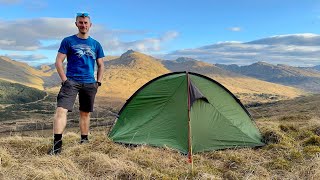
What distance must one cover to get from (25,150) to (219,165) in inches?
198

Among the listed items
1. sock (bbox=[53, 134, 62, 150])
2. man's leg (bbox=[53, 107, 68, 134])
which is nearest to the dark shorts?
man's leg (bbox=[53, 107, 68, 134])

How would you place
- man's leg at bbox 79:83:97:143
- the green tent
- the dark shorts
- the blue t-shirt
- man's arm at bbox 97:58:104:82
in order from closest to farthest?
1. the dark shorts
2. the blue t-shirt
3. man's leg at bbox 79:83:97:143
4. man's arm at bbox 97:58:104:82
5. the green tent

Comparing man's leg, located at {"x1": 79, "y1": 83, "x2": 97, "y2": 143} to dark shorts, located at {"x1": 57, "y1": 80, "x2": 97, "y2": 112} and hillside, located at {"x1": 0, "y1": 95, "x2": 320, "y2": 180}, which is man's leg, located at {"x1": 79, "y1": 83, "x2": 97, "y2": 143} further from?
hillside, located at {"x1": 0, "y1": 95, "x2": 320, "y2": 180}

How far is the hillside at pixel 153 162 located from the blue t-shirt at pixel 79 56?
1831 mm

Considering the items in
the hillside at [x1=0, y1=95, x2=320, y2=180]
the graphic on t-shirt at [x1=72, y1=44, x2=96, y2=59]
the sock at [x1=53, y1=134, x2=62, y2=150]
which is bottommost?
the hillside at [x1=0, y1=95, x2=320, y2=180]

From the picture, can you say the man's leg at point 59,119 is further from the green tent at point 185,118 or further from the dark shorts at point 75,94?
the green tent at point 185,118

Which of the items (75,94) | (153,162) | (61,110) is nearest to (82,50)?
(75,94)

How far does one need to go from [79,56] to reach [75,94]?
967 millimetres

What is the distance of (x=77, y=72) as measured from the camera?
8430 millimetres

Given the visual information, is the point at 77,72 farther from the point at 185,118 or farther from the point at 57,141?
the point at 185,118

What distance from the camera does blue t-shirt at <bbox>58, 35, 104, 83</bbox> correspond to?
27.0 feet

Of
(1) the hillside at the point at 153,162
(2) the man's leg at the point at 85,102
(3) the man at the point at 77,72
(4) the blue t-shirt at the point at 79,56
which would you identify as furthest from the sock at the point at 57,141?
(4) the blue t-shirt at the point at 79,56

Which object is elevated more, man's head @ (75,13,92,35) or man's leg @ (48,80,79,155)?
man's head @ (75,13,92,35)

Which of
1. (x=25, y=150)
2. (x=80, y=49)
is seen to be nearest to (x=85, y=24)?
(x=80, y=49)
